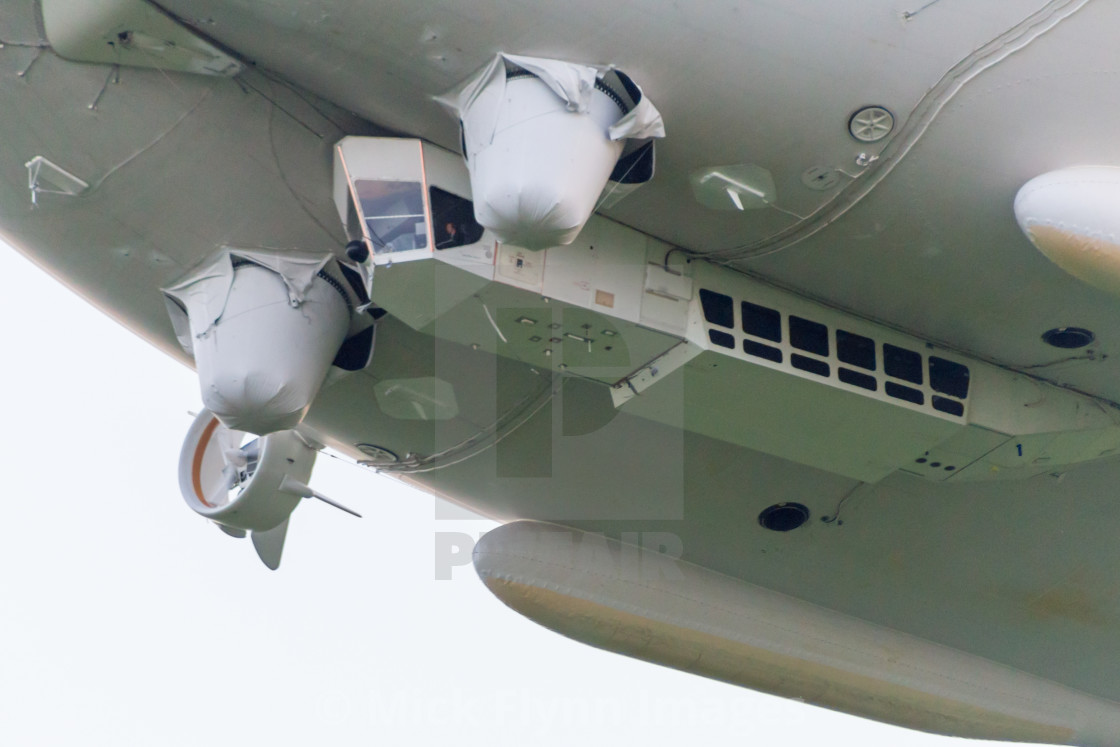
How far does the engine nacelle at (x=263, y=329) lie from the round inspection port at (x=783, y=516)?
→ 527 cm

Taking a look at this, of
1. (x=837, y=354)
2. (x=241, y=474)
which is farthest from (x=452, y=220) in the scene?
(x=241, y=474)

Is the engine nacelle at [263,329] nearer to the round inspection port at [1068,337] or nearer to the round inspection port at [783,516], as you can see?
the round inspection port at [783,516]

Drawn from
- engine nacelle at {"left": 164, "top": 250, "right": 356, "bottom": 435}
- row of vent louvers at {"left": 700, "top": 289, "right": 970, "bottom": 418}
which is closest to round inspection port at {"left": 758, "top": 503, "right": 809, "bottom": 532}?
row of vent louvers at {"left": 700, "top": 289, "right": 970, "bottom": 418}

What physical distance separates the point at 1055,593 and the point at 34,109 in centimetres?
1241

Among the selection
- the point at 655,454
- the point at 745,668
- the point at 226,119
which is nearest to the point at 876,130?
the point at 655,454

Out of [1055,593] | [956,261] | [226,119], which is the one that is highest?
[226,119]

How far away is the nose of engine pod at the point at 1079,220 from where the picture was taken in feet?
33.8

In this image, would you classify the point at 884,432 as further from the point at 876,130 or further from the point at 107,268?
the point at 107,268

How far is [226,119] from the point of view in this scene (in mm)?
11164

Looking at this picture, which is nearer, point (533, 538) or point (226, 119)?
point (226, 119)

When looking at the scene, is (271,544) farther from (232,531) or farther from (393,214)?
(393,214)

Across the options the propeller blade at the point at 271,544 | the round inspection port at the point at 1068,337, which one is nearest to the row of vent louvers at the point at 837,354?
the round inspection port at the point at 1068,337

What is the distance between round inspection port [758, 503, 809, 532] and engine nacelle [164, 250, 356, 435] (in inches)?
207

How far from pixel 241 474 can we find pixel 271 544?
1.10 meters
